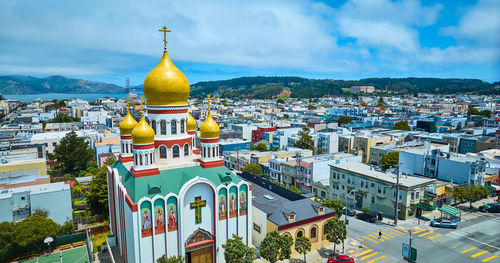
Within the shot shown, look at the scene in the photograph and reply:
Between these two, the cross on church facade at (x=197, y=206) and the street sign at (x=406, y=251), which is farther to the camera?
the street sign at (x=406, y=251)

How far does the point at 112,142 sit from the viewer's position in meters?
76.9

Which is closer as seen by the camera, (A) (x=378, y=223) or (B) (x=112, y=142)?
(A) (x=378, y=223)

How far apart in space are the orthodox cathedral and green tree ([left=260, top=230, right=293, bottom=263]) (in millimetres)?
2790

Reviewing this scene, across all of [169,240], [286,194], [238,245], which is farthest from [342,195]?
[169,240]

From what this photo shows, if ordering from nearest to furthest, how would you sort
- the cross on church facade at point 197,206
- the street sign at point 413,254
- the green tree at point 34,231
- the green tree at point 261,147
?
the cross on church facade at point 197,206
the street sign at point 413,254
the green tree at point 34,231
the green tree at point 261,147

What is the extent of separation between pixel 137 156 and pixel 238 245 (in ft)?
40.1

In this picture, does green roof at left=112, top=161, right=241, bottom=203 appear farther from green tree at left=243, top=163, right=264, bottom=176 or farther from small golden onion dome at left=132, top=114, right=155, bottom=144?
green tree at left=243, top=163, right=264, bottom=176

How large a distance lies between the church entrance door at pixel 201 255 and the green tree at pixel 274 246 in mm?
5017

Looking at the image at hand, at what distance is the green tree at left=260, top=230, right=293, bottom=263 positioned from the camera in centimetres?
2828

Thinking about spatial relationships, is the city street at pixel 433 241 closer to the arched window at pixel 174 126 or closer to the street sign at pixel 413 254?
the street sign at pixel 413 254

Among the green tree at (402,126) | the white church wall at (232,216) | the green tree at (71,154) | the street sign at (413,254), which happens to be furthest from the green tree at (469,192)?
the green tree at (71,154)

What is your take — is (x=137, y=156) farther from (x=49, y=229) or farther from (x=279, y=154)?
(x=279, y=154)

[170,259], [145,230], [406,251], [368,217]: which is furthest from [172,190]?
[368,217]

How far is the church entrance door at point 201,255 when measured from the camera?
2870 cm
